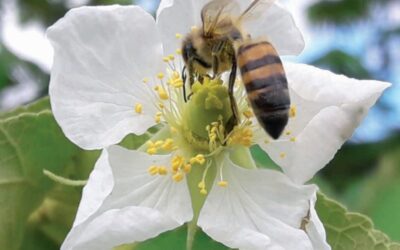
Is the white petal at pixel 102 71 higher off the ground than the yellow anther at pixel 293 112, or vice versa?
the white petal at pixel 102 71

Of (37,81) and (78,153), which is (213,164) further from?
(37,81)

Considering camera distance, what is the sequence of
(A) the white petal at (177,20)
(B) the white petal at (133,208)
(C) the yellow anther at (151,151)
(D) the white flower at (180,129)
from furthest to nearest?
(A) the white petal at (177,20), (C) the yellow anther at (151,151), (D) the white flower at (180,129), (B) the white petal at (133,208)

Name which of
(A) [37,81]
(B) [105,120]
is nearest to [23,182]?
(B) [105,120]

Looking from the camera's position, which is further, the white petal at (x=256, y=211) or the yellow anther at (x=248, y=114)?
the yellow anther at (x=248, y=114)

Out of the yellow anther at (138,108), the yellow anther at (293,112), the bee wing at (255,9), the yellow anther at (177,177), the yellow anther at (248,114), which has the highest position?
the bee wing at (255,9)

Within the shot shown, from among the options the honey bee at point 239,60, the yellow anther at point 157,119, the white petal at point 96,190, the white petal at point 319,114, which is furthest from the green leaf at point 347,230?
the white petal at point 96,190

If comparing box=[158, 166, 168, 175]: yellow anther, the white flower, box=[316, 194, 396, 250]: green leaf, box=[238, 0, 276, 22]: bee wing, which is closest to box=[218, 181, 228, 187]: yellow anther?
the white flower

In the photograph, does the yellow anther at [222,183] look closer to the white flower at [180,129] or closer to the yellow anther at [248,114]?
the white flower at [180,129]
